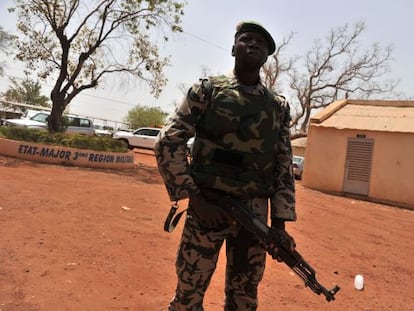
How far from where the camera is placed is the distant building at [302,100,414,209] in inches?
566

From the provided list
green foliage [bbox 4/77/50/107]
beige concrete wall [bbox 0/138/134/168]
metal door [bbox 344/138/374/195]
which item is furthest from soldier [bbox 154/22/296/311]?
green foliage [bbox 4/77/50/107]

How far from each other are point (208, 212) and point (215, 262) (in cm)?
33

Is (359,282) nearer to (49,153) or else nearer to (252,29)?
(252,29)

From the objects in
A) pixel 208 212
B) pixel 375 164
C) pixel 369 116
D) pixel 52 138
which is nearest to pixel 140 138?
pixel 52 138

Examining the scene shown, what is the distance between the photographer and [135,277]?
388 centimetres

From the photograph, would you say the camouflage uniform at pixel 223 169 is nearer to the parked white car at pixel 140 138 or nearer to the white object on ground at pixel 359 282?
the white object on ground at pixel 359 282

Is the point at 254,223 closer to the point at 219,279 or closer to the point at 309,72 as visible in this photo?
the point at 219,279

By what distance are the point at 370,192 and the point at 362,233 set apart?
758cm

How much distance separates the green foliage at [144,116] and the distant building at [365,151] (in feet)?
160

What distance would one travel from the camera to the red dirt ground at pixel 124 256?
3443mm

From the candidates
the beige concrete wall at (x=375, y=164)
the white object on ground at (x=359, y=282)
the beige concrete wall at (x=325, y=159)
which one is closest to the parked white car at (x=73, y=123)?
the beige concrete wall at (x=325, y=159)

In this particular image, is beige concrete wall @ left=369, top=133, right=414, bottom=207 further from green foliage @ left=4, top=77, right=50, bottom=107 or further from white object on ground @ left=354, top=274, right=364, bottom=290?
green foliage @ left=4, top=77, right=50, bottom=107

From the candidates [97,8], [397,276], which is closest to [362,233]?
[397,276]

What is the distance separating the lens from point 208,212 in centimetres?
217
